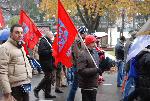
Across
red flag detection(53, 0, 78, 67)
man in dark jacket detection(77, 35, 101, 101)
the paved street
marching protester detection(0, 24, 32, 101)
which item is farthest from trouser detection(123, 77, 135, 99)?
the paved street

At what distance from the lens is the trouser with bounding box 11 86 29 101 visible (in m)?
5.91

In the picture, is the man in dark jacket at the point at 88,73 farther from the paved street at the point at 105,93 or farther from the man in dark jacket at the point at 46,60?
the paved street at the point at 105,93

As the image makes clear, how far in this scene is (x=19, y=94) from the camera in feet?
19.6

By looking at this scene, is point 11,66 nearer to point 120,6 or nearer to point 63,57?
point 63,57

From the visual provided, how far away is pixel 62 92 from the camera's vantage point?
11.0 m

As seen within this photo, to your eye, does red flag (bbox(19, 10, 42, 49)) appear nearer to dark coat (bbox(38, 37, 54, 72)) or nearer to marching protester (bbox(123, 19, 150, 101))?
dark coat (bbox(38, 37, 54, 72))

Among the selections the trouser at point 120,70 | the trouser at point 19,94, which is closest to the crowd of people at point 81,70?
the trouser at point 19,94

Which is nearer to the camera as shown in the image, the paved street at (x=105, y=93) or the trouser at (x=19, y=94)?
the trouser at (x=19, y=94)

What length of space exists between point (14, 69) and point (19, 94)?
43 centimetres

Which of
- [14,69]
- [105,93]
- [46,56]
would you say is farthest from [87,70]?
[105,93]

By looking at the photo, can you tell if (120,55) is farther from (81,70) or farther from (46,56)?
(81,70)

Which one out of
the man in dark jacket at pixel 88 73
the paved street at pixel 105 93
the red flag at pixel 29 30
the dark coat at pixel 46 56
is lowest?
the paved street at pixel 105 93

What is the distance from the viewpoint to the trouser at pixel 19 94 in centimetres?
591

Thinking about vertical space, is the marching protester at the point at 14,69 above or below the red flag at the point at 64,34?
below
